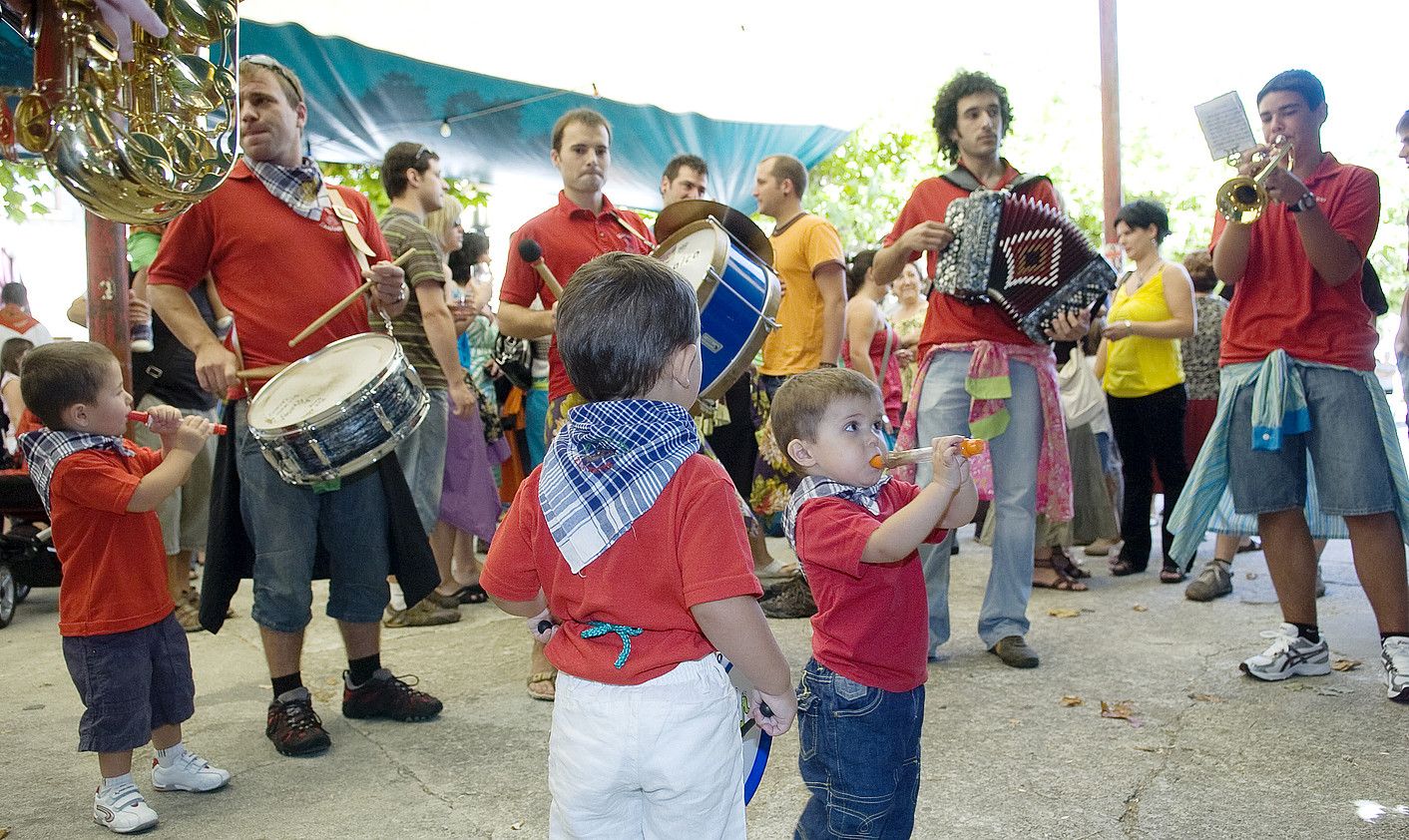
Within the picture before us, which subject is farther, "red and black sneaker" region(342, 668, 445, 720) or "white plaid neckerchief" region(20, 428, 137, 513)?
"red and black sneaker" region(342, 668, 445, 720)

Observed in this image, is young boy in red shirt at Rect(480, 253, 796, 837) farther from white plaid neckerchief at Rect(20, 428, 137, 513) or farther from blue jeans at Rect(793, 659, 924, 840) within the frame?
white plaid neckerchief at Rect(20, 428, 137, 513)

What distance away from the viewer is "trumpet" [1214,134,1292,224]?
3.61m

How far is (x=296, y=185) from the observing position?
11.1 ft

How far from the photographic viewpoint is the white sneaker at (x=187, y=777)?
3.05m

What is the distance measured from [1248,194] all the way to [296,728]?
3.39m

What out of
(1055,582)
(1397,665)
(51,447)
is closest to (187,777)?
(51,447)

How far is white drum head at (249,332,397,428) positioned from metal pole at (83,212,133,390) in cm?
62

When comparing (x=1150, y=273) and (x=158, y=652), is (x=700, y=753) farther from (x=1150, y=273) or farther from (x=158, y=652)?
(x=1150, y=273)

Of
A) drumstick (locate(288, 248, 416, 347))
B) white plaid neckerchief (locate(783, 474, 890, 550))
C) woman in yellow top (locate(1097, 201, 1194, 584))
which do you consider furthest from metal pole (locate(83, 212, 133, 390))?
woman in yellow top (locate(1097, 201, 1194, 584))

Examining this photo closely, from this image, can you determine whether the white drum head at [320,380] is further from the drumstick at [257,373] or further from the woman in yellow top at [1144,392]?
the woman in yellow top at [1144,392]

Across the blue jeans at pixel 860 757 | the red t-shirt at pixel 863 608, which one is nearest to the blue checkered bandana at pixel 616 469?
the red t-shirt at pixel 863 608

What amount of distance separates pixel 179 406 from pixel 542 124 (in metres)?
2.71

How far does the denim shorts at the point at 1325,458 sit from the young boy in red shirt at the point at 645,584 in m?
2.68

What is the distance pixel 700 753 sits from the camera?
1728 millimetres
